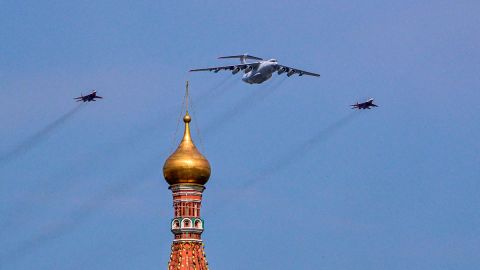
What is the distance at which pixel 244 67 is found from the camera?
7800 inches

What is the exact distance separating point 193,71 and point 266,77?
11.3ft

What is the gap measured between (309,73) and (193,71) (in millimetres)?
5758

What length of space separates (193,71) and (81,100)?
5821 mm

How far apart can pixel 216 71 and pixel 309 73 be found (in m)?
4.49

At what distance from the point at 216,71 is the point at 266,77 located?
8.75ft

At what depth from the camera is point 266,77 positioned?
19738 centimetres

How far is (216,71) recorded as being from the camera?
19862 cm

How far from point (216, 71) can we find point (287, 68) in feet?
10.9

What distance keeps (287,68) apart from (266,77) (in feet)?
5.12

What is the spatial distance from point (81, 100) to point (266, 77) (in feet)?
29.8

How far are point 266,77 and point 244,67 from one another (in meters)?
1.36

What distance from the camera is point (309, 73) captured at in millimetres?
199625

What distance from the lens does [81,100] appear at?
7864 inches
